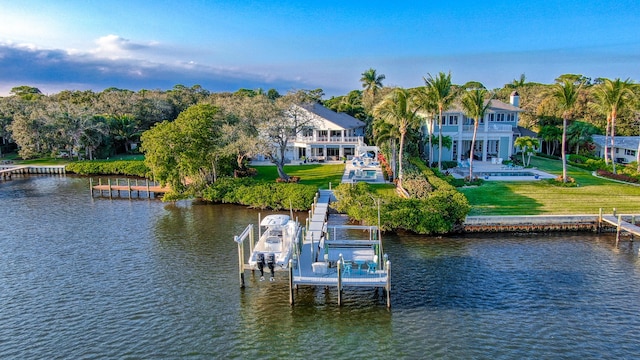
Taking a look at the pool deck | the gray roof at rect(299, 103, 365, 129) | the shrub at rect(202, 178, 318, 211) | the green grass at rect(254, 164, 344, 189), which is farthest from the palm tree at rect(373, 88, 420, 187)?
the gray roof at rect(299, 103, 365, 129)

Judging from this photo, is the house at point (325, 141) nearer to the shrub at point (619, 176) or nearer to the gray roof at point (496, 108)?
the gray roof at point (496, 108)

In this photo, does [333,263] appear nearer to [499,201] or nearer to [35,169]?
[499,201]

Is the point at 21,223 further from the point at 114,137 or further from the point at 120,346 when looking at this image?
the point at 114,137

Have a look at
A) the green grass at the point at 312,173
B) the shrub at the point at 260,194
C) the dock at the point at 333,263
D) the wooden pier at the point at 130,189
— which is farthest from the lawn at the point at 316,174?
the dock at the point at 333,263

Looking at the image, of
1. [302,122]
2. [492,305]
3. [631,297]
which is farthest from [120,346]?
[302,122]

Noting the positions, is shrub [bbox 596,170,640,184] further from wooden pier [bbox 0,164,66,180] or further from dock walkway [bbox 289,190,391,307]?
wooden pier [bbox 0,164,66,180]

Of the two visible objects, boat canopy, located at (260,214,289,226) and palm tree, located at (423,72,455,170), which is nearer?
boat canopy, located at (260,214,289,226)

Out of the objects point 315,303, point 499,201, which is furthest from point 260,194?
point 499,201

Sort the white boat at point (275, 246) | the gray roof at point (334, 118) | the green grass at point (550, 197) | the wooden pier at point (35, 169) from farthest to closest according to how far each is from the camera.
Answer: the wooden pier at point (35, 169), the gray roof at point (334, 118), the green grass at point (550, 197), the white boat at point (275, 246)
